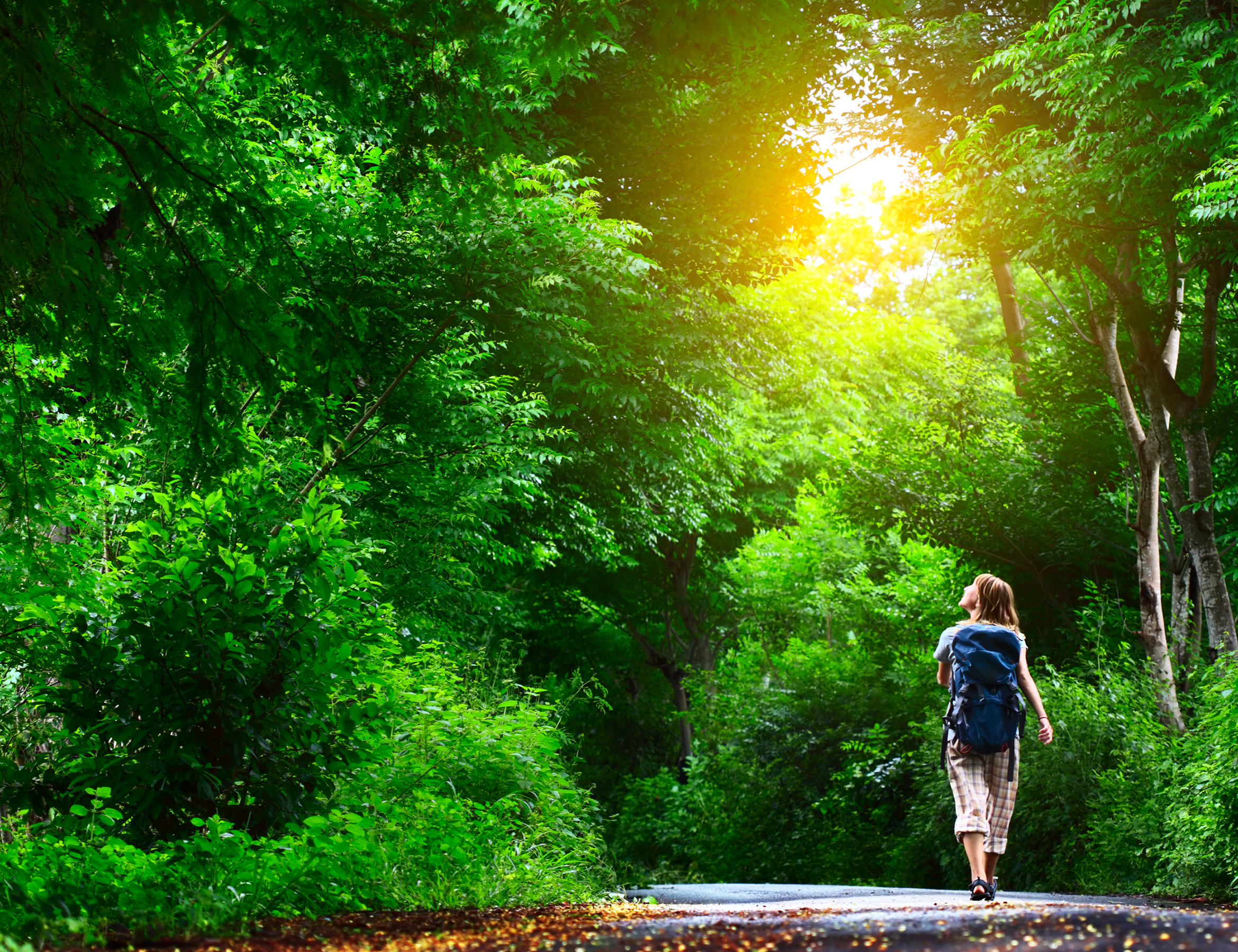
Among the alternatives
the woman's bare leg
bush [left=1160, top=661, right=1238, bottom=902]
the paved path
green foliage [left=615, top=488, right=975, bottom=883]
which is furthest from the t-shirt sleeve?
green foliage [left=615, top=488, right=975, bottom=883]

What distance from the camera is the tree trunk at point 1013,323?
62.8 ft

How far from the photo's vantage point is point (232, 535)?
5.98m

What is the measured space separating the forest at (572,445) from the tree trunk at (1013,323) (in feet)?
1.55

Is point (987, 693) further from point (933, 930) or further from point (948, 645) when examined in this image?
point (933, 930)

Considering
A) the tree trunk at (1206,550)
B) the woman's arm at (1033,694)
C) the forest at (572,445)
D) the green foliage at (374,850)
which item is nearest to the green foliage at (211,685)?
the forest at (572,445)

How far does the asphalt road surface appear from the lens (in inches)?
135

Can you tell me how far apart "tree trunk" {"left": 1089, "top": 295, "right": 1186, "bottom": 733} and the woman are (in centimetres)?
496

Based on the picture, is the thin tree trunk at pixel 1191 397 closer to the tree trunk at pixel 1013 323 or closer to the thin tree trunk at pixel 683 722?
the tree trunk at pixel 1013 323

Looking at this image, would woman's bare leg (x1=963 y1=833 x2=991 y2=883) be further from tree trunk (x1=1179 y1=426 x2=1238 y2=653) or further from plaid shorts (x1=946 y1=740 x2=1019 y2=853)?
tree trunk (x1=1179 y1=426 x2=1238 y2=653)

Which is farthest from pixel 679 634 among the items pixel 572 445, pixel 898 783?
pixel 898 783

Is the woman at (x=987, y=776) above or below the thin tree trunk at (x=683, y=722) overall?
below

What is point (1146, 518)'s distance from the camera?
1259 centimetres

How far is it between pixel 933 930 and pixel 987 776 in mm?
3124

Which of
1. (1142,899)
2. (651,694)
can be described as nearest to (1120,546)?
(1142,899)
